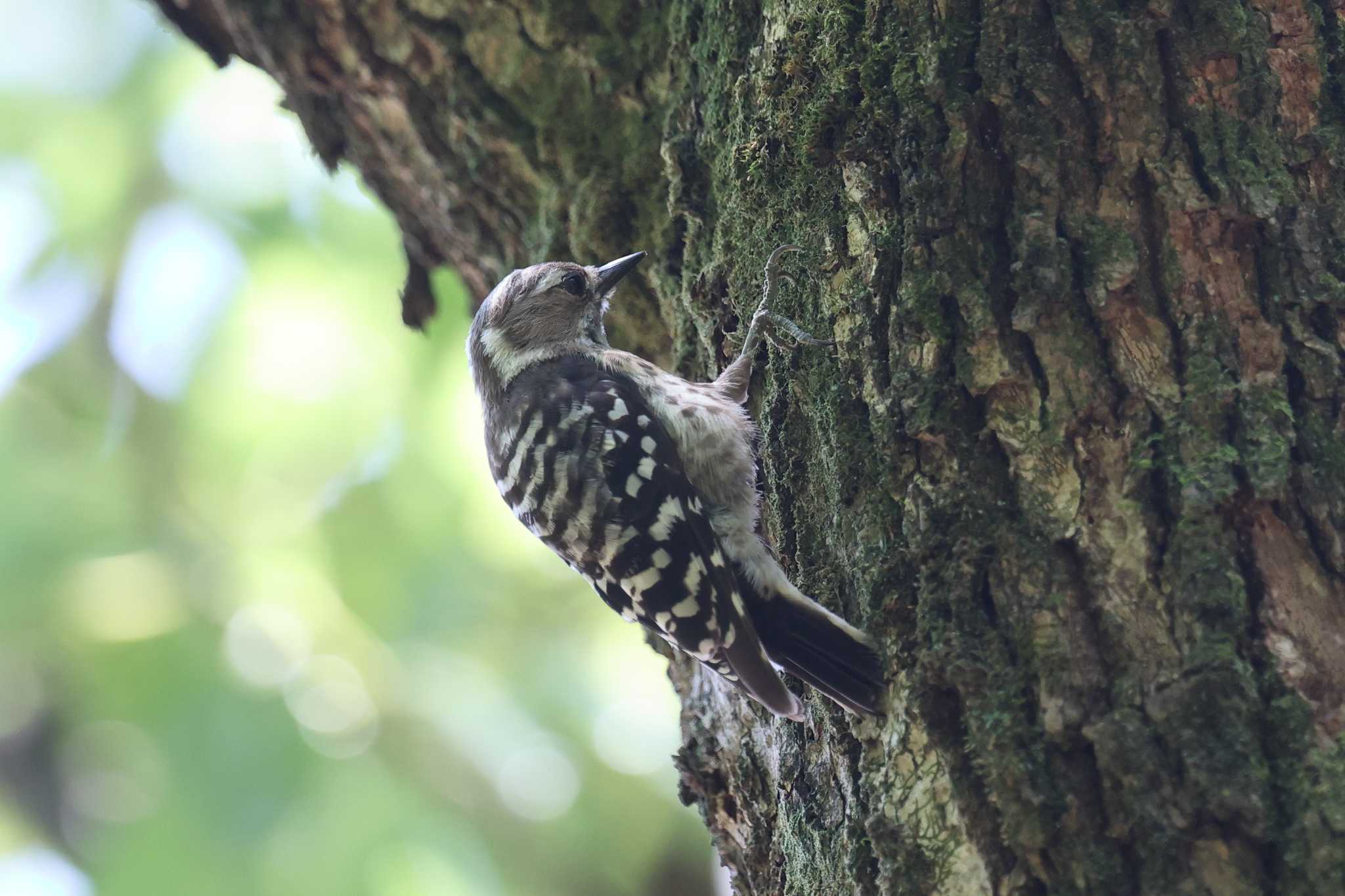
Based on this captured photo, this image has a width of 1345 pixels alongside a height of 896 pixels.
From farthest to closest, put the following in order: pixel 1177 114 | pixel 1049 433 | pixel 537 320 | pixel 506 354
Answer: pixel 506 354 → pixel 537 320 → pixel 1177 114 → pixel 1049 433

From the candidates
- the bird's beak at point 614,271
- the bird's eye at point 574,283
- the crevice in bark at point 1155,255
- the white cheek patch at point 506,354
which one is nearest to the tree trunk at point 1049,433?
the crevice in bark at point 1155,255

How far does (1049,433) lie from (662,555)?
1.22 m

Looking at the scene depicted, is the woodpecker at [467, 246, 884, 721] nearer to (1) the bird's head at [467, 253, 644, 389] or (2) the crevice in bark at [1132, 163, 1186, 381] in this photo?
(1) the bird's head at [467, 253, 644, 389]

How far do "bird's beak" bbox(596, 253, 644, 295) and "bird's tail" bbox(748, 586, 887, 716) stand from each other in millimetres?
1211

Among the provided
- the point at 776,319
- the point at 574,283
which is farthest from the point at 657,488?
the point at 574,283

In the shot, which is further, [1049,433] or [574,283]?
[574,283]

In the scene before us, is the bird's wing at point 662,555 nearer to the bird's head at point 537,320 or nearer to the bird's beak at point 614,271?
the bird's beak at point 614,271

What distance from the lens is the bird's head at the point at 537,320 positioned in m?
3.83

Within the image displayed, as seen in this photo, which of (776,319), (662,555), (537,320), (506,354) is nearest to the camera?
(776,319)

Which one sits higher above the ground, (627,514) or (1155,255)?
(1155,255)

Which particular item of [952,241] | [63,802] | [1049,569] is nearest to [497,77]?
[952,241]

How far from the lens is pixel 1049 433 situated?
2168 mm

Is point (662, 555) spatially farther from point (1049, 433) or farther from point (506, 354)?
point (506, 354)

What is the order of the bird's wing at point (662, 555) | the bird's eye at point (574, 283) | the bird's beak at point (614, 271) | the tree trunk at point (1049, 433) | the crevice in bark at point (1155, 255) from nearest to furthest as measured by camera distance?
1. the tree trunk at point (1049, 433)
2. the crevice in bark at point (1155, 255)
3. the bird's wing at point (662, 555)
4. the bird's beak at point (614, 271)
5. the bird's eye at point (574, 283)
